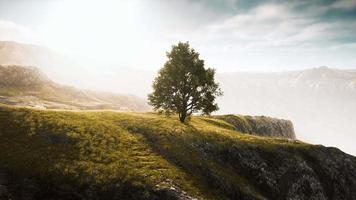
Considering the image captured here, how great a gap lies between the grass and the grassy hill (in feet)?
0.36

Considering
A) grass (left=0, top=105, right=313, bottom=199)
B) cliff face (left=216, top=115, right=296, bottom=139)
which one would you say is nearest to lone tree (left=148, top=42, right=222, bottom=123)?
grass (left=0, top=105, right=313, bottom=199)

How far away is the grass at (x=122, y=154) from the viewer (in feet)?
116

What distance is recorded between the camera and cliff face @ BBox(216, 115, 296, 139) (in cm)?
8989

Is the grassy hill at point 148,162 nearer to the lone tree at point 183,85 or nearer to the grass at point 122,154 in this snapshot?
the grass at point 122,154

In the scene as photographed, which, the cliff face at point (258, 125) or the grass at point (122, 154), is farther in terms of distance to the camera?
the cliff face at point (258, 125)

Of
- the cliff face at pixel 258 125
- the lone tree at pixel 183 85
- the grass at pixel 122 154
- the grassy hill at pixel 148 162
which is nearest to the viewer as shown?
the grassy hill at pixel 148 162

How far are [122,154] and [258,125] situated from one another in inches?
2633

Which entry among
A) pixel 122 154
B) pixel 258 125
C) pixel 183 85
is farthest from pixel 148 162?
pixel 258 125

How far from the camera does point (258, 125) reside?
99250 mm

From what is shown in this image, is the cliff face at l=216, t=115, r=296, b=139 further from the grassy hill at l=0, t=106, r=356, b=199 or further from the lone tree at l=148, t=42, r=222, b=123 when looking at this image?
the grassy hill at l=0, t=106, r=356, b=199

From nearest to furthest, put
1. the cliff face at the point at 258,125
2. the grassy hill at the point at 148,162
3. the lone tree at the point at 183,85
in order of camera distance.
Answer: the grassy hill at the point at 148,162 → the lone tree at the point at 183,85 → the cliff face at the point at 258,125

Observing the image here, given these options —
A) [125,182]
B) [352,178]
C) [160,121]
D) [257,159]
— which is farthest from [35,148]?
[352,178]

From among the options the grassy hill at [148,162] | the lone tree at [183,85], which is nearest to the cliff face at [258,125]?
the lone tree at [183,85]

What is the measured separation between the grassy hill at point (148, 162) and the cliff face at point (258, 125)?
29.8 metres
